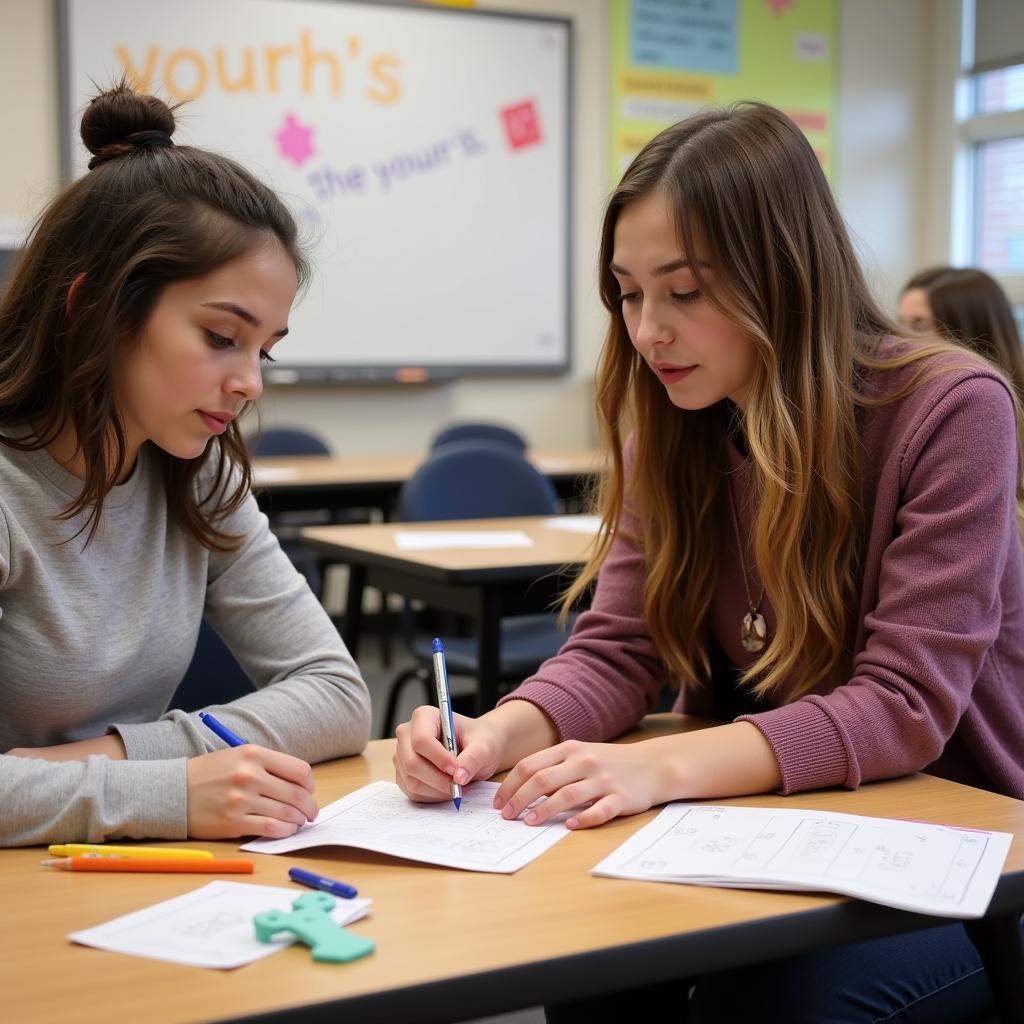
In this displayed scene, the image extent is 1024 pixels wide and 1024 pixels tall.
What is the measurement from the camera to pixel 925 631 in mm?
1137

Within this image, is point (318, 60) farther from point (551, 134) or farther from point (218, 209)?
point (218, 209)

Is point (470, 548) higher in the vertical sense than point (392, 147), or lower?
lower

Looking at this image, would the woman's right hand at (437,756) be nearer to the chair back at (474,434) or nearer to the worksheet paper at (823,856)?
the worksheet paper at (823,856)

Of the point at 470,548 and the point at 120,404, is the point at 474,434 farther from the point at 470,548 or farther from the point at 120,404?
the point at 120,404

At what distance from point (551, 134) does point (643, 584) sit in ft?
14.5

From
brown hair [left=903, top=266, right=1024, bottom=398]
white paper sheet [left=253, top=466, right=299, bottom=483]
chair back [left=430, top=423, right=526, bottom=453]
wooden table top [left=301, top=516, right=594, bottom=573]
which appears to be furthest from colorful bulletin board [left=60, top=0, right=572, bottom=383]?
brown hair [left=903, top=266, right=1024, bottom=398]

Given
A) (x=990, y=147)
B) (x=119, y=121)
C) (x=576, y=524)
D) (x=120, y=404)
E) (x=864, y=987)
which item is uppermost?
(x=990, y=147)

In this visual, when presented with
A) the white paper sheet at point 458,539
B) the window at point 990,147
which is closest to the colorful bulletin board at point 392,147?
the window at point 990,147

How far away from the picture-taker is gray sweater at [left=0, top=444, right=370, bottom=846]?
118 cm

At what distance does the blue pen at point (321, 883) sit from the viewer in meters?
0.85

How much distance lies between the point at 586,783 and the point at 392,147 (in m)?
4.54

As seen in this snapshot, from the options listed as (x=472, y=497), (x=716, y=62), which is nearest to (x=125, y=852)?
Result: (x=472, y=497)

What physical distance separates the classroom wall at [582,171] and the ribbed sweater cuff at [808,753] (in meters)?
3.57

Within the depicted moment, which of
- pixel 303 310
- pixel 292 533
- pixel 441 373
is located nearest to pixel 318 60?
pixel 303 310
